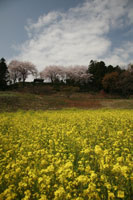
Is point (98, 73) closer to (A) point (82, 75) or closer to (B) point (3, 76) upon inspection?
(A) point (82, 75)

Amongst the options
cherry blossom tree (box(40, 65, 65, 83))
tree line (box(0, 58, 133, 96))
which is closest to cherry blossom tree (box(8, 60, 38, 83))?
tree line (box(0, 58, 133, 96))

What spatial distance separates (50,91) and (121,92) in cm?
2523

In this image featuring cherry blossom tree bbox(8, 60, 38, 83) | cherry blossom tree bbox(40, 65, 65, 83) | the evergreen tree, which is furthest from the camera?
cherry blossom tree bbox(40, 65, 65, 83)

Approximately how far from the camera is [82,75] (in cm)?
5994

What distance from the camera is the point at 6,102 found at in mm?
21672

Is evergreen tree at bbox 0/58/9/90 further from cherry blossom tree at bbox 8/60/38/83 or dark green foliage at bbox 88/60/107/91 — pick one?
dark green foliage at bbox 88/60/107/91

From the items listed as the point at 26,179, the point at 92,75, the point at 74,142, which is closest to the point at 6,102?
the point at 74,142

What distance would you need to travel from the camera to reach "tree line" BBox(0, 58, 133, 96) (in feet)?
144

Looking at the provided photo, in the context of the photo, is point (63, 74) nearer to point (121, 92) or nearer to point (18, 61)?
point (18, 61)

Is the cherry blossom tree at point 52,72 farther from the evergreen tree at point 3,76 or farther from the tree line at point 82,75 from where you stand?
the evergreen tree at point 3,76

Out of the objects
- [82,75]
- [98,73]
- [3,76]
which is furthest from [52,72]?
[3,76]

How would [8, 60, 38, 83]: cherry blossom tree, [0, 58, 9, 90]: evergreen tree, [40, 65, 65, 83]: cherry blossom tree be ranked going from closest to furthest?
1. [0, 58, 9, 90]: evergreen tree
2. [8, 60, 38, 83]: cherry blossom tree
3. [40, 65, 65, 83]: cherry blossom tree

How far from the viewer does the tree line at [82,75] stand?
43.8 m

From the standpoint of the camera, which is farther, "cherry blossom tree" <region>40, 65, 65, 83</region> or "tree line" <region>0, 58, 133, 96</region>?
"cherry blossom tree" <region>40, 65, 65, 83</region>
